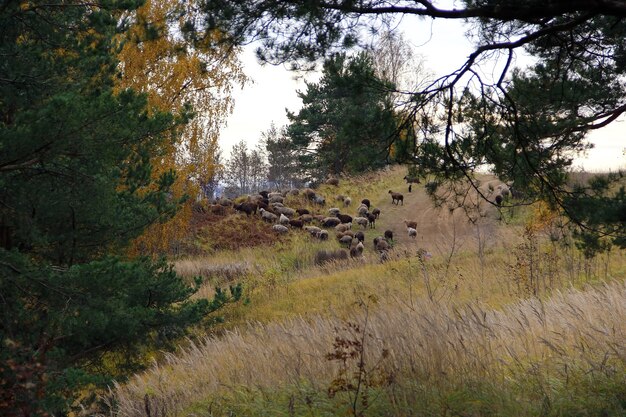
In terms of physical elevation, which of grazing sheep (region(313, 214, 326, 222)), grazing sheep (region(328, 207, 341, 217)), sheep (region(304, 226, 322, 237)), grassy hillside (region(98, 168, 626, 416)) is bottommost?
grassy hillside (region(98, 168, 626, 416))

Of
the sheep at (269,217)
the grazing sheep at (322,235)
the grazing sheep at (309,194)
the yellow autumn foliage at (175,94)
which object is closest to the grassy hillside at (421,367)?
the yellow autumn foliage at (175,94)

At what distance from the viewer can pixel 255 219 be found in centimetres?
2602

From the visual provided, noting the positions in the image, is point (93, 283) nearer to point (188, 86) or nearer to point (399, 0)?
point (399, 0)

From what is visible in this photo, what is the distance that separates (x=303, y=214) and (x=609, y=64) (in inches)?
752

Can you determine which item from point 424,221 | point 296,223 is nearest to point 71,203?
point 296,223

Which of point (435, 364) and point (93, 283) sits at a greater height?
point (93, 283)

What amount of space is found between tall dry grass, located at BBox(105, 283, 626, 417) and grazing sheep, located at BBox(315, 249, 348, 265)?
1249cm

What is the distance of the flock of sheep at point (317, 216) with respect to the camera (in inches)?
894

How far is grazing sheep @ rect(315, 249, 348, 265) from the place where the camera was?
19.4 metres

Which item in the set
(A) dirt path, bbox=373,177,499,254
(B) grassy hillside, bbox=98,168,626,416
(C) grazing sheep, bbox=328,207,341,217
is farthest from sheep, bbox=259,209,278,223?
(B) grassy hillside, bbox=98,168,626,416

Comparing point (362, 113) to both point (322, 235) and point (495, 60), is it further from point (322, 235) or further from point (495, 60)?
point (322, 235)

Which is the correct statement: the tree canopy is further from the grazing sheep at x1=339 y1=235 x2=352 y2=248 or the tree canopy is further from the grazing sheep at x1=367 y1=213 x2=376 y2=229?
the grazing sheep at x1=367 y1=213 x2=376 y2=229

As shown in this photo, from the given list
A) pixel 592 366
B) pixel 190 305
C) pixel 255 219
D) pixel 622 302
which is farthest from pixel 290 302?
pixel 255 219

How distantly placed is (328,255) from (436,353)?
1470cm
